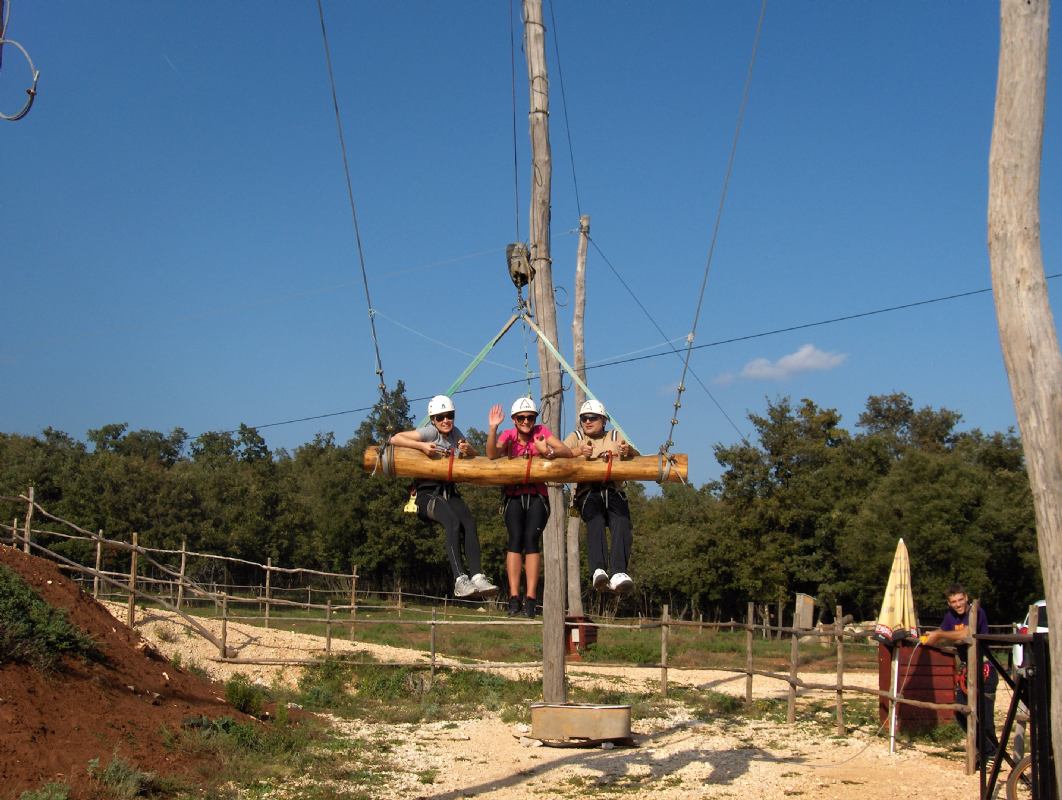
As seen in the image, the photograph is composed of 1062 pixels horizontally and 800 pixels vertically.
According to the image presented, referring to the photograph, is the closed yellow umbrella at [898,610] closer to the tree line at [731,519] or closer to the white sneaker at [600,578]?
the white sneaker at [600,578]

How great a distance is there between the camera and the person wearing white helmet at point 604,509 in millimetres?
8984

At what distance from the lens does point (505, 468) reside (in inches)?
347

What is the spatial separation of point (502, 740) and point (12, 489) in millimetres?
37125

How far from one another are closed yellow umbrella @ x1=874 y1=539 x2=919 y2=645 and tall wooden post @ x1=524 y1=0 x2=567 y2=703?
4.15 m

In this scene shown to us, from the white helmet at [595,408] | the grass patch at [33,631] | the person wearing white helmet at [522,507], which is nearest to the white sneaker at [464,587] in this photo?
the person wearing white helmet at [522,507]

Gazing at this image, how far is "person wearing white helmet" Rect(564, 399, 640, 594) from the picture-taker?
8.98 metres

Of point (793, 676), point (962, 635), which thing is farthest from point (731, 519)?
point (962, 635)

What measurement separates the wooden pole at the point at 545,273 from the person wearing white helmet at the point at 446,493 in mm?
3837

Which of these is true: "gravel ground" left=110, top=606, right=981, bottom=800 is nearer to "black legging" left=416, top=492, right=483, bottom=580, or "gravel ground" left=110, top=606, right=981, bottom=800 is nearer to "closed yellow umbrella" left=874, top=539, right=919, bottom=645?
"closed yellow umbrella" left=874, top=539, right=919, bottom=645

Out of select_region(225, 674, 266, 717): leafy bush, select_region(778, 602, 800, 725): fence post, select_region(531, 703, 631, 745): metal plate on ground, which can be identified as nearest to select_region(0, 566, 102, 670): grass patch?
select_region(225, 674, 266, 717): leafy bush

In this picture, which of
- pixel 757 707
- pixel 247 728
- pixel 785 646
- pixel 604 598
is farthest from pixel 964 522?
pixel 247 728

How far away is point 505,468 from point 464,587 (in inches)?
41.7

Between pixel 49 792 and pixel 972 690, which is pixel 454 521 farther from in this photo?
pixel 972 690

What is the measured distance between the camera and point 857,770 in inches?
466
